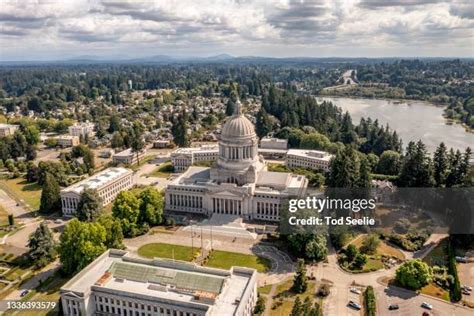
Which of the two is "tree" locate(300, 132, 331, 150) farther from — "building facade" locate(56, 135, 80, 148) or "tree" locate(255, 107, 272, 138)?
"building facade" locate(56, 135, 80, 148)

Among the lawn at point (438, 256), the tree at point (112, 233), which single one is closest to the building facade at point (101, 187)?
the tree at point (112, 233)

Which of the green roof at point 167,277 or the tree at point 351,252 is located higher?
the green roof at point 167,277

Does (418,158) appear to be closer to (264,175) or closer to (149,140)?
(264,175)

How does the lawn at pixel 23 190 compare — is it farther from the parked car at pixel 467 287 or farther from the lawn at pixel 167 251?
the parked car at pixel 467 287

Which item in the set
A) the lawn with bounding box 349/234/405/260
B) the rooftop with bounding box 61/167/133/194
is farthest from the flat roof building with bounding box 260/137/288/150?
the lawn with bounding box 349/234/405/260

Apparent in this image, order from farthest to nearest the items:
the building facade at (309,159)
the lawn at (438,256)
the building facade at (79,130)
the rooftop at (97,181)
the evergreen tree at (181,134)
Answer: the building facade at (79,130), the evergreen tree at (181,134), the building facade at (309,159), the rooftop at (97,181), the lawn at (438,256)

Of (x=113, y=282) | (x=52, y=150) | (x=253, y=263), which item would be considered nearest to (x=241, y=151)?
(x=253, y=263)

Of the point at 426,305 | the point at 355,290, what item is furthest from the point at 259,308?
the point at 426,305
